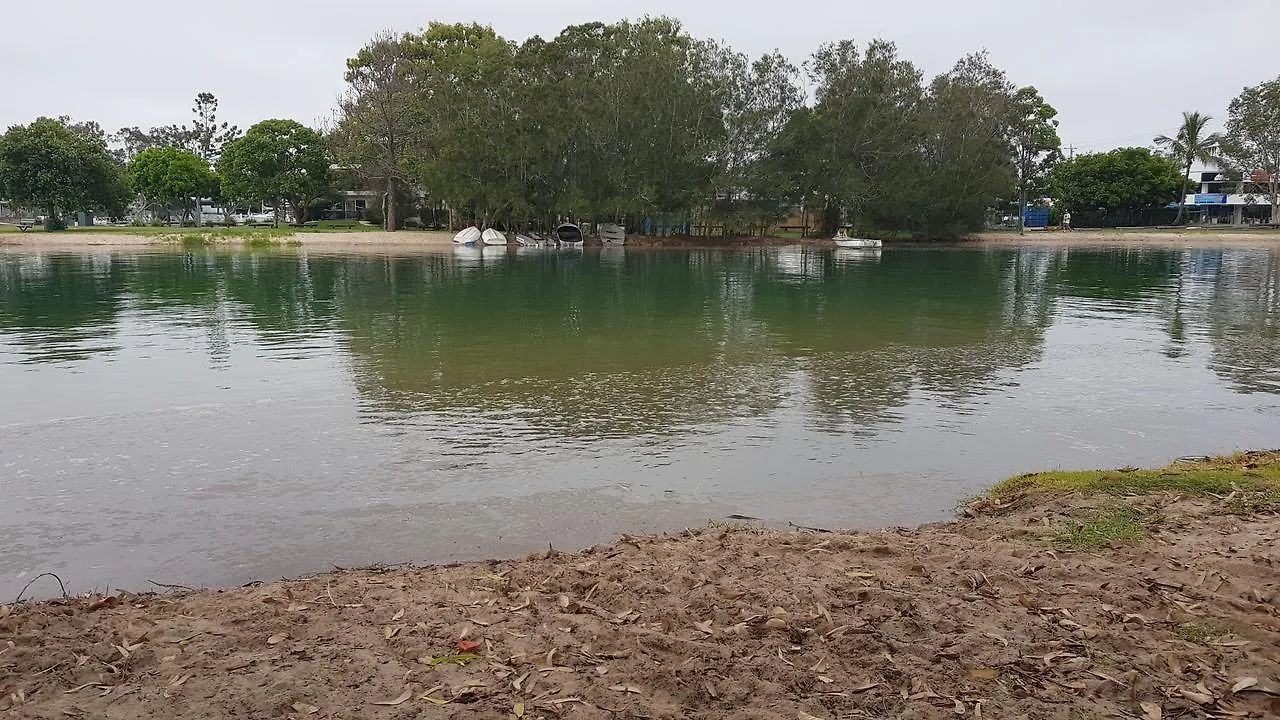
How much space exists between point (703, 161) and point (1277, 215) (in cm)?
6638

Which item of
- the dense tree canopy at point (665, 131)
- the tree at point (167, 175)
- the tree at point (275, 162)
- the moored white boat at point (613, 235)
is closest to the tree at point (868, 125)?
the dense tree canopy at point (665, 131)

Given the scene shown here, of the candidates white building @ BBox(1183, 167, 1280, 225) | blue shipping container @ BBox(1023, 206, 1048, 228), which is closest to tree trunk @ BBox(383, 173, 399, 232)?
blue shipping container @ BBox(1023, 206, 1048, 228)

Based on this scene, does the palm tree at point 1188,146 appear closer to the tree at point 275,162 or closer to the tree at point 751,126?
the tree at point 751,126

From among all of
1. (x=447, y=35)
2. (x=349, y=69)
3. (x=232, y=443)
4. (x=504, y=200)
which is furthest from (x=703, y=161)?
(x=232, y=443)

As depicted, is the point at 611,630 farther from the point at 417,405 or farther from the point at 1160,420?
the point at 1160,420

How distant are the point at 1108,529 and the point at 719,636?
12.1 ft

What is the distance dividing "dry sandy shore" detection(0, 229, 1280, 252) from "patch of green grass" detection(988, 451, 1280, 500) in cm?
6595

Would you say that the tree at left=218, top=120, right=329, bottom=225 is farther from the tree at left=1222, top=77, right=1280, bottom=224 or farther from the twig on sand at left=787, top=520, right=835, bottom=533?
the tree at left=1222, top=77, right=1280, bottom=224

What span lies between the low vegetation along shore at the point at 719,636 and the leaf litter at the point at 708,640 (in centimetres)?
2

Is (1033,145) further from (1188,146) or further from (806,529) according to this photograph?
(806,529)

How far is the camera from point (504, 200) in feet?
246

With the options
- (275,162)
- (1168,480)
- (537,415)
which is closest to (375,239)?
(275,162)

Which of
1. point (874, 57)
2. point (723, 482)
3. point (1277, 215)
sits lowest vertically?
point (723, 482)

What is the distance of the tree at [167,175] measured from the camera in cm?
9650
